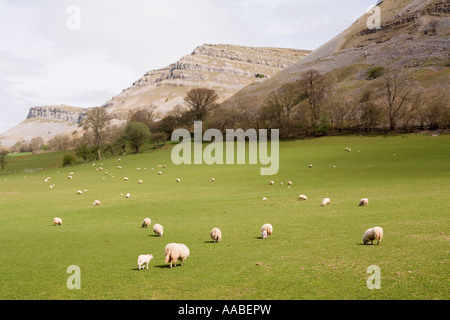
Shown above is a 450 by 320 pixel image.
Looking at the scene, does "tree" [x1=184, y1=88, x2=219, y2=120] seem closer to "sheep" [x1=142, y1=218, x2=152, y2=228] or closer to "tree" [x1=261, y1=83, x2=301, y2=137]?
"tree" [x1=261, y1=83, x2=301, y2=137]

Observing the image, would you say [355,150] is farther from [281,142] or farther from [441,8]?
[441,8]

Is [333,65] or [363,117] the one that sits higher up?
[333,65]

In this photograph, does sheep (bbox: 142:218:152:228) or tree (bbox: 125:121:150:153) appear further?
tree (bbox: 125:121:150:153)

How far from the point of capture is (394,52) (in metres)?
151

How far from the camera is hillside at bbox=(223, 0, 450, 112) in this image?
128m

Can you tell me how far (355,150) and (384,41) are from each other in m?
122

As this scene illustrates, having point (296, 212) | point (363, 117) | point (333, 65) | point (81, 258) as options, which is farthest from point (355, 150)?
point (333, 65)

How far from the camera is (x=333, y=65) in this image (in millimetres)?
168375
